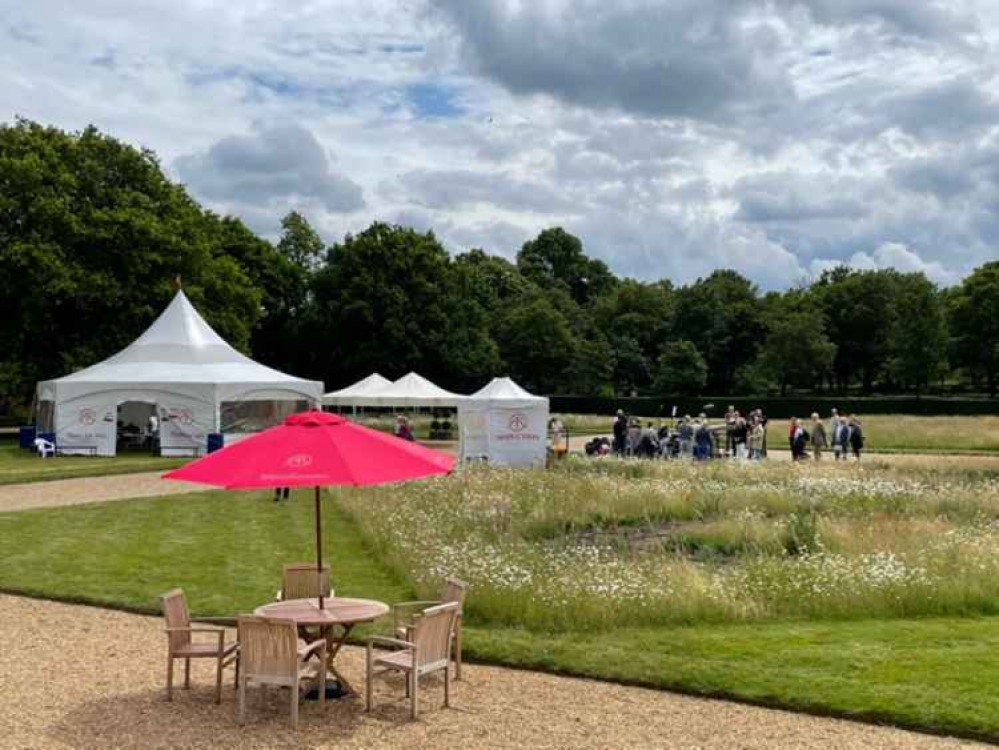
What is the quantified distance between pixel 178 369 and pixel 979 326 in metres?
58.6

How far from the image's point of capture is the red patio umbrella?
324 inches

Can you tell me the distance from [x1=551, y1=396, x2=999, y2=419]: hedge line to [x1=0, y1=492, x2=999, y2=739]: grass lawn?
44.7 metres

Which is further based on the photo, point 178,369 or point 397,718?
point 178,369

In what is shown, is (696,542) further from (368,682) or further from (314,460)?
(314,460)

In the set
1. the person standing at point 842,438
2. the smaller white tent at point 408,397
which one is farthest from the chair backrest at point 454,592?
the smaller white tent at point 408,397

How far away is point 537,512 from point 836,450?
17304mm

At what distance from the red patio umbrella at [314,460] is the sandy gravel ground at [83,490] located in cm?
1472

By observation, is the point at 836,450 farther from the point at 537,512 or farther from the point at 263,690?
the point at 263,690

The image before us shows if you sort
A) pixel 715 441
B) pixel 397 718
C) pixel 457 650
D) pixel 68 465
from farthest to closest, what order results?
1. pixel 715 441
2. pixel 68 465
3. pixel 457 650
4. pixel 397 718

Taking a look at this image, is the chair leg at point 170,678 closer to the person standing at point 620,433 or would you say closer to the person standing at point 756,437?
the person standing at point 756,437

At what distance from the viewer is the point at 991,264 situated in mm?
83438

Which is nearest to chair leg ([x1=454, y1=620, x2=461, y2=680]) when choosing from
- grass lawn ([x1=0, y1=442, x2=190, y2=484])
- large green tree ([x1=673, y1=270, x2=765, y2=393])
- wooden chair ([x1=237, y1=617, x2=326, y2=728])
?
wooden chair ([x1=237, y1=617, x2=326, y2=728])

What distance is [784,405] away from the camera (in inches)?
2594

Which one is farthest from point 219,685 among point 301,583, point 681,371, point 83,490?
point 681,371
